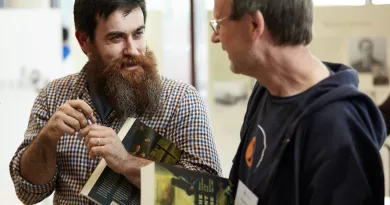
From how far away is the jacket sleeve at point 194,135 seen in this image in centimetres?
202

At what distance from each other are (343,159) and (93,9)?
1.21 m

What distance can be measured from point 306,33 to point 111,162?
0.75 metres

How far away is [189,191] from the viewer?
5.31 ft

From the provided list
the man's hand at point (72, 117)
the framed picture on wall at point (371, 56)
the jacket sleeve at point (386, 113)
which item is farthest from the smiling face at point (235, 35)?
the framed picture on wall at point (371, 56)

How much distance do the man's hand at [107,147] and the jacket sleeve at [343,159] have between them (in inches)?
27.6

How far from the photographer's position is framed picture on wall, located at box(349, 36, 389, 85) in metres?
3.63

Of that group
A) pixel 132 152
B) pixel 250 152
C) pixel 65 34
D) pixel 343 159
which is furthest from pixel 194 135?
pixel 65 34

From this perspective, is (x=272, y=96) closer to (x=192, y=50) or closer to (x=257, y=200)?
(x=257, y=200)

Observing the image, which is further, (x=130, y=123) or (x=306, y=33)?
(x=130, y=123)

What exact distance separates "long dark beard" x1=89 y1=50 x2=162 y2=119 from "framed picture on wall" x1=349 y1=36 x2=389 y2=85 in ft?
6.08

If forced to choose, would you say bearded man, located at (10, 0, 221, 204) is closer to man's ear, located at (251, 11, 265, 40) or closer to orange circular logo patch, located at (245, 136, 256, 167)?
orange circular logo patch, located at (245, 136, 256, 167)

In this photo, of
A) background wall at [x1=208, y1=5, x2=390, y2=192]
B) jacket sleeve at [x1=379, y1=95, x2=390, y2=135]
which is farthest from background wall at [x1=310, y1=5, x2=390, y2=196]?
jacket sleeve at [x1=379, y1=95, x2=390, y2=135]

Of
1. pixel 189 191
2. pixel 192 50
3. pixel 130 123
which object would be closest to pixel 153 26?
pixel 192 50

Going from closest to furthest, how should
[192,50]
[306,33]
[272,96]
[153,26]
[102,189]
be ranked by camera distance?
1. [306,33]
2. [272,96]
3. [102,189]
4. [153,26]
5. [192,50]
